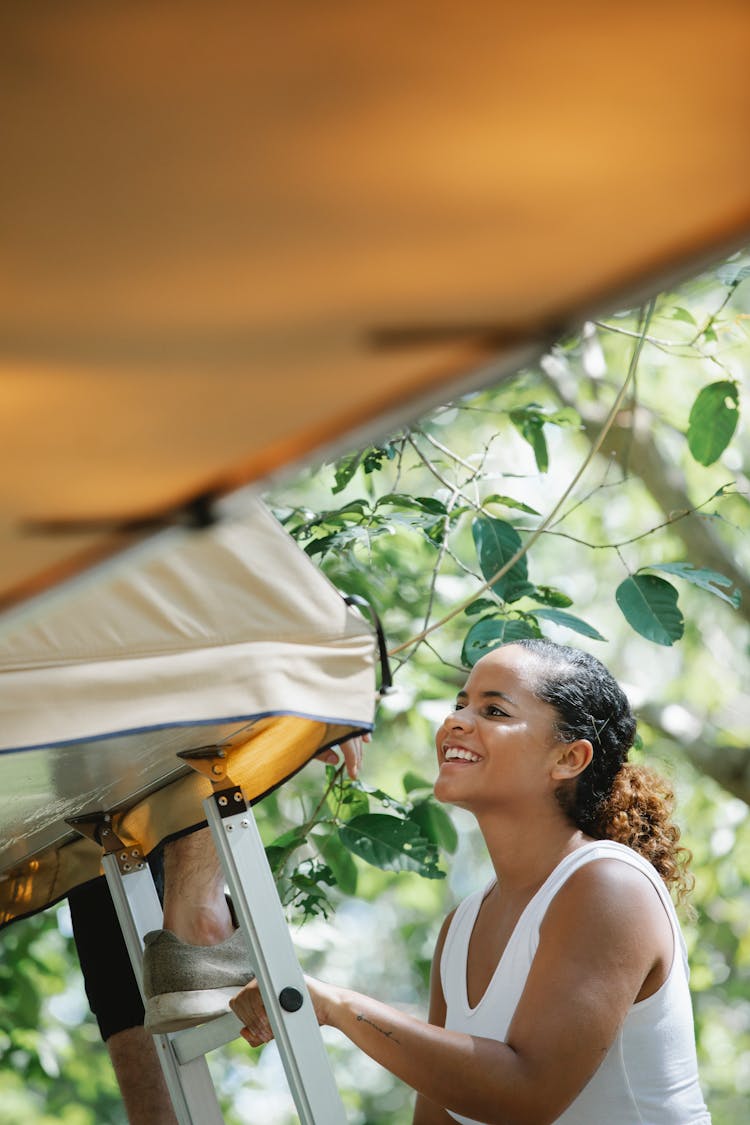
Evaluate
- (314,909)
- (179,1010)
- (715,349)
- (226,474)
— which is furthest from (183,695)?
(715,349)

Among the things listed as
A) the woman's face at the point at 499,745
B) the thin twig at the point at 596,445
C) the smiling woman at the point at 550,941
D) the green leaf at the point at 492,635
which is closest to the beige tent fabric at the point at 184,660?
the thin twig at the point at 596,445

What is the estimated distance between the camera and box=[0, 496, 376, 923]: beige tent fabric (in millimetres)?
1372

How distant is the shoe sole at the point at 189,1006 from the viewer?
1962 millimetres

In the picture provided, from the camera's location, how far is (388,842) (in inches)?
111

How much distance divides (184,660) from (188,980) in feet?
2.39

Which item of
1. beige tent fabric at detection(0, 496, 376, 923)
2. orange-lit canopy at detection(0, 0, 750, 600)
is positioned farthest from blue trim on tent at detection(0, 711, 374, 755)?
orange-lit canopy at detection(0, 0, 750, 600)

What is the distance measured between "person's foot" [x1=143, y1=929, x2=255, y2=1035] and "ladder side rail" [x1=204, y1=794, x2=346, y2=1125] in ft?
0.71

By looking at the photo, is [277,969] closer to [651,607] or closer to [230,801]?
[230,801]

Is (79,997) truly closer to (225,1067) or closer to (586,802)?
(225,1067)

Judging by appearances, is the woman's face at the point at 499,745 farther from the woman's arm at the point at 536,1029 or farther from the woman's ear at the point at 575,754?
the woman's arm at the point at 536,1029

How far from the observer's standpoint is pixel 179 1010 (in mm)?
1959

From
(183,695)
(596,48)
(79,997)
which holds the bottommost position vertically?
(79,997)

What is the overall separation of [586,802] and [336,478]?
969mm

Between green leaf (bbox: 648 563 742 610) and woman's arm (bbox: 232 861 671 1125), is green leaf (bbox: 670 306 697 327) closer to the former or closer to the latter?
green leaf (bbox: 648 563 742 610)
